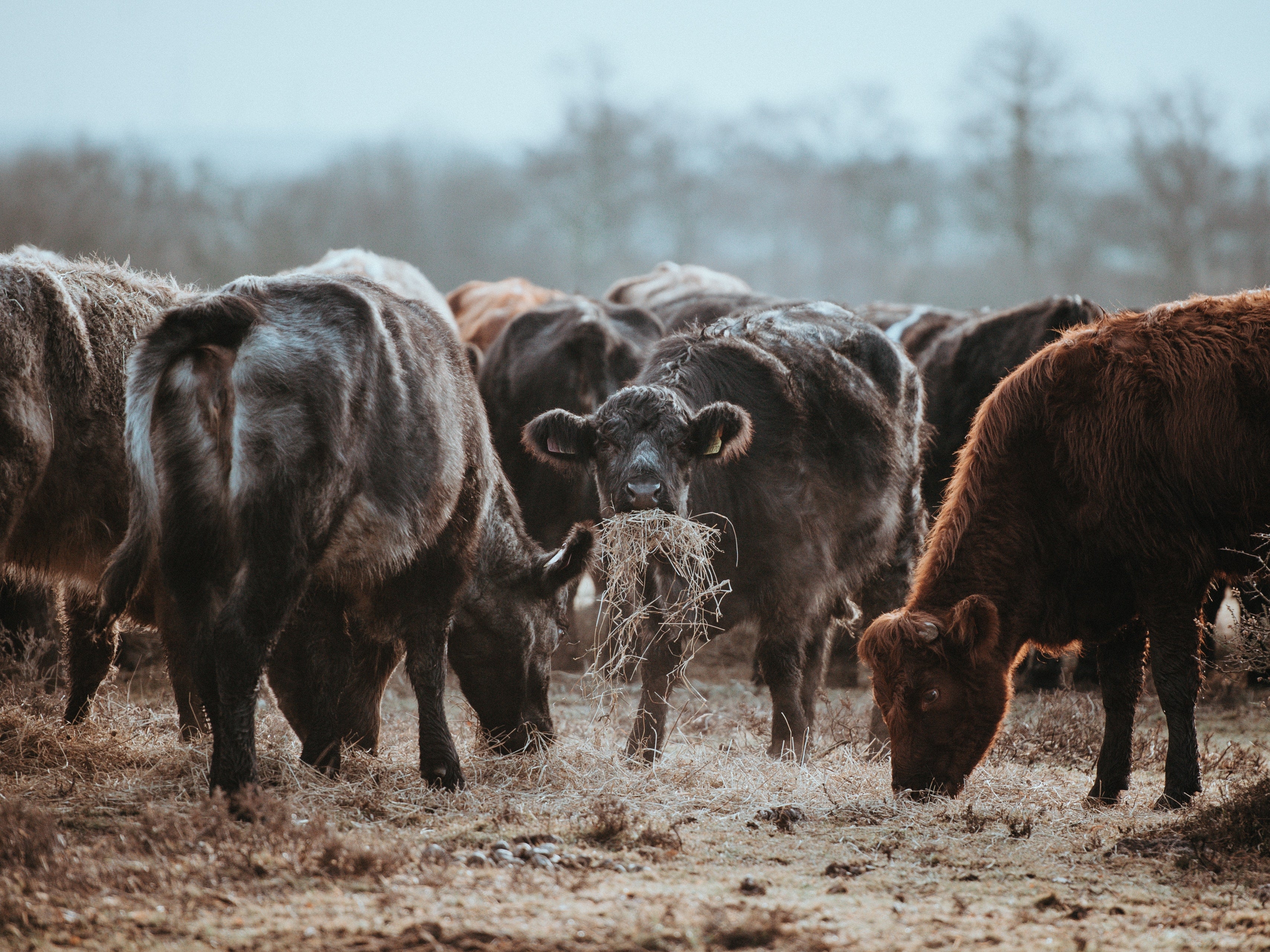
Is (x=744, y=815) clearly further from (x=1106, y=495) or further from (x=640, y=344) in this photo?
(x=640, y=344)

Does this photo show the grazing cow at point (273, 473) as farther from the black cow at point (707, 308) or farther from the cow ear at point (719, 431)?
the black cow at point (707, 308)

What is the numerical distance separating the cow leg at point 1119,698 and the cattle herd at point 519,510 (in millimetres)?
15

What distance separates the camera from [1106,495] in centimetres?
485

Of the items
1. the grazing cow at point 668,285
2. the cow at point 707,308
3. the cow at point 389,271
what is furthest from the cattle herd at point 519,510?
the grazing cow at point 668,285

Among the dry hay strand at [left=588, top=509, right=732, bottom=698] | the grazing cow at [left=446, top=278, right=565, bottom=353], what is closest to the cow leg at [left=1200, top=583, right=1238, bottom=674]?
the dry hay strand at [left=588, top=509, right=732, bottom=698]

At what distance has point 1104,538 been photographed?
488cm

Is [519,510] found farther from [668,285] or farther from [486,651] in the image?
[668,285]

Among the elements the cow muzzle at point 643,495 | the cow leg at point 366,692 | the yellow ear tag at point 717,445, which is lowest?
the cow leg at point 366,692

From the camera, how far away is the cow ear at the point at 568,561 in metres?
5.15

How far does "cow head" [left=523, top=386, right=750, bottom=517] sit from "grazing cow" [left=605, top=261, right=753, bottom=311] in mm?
6405

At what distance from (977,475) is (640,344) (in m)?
4.35

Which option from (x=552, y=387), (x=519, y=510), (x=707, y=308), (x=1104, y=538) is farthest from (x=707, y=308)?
(x=1104, y=538)

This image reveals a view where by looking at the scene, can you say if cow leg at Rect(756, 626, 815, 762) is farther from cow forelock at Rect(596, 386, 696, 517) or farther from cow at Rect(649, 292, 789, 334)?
cow at Rect(649, 292, 789, 334)

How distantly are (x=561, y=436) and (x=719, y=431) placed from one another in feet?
2.62
